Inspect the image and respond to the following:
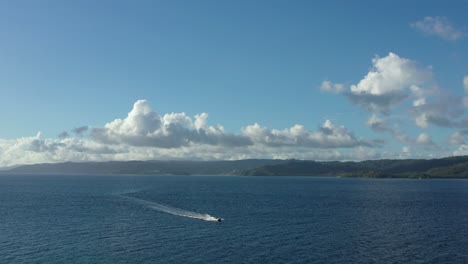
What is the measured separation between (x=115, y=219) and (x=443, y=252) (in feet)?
300

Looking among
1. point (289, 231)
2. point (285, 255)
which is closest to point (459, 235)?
point (289, 231)

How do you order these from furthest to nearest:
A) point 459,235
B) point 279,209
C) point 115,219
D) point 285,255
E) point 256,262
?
point 279,209 → point 115,219 → point 459,235 → point 285,255 → point 256,262

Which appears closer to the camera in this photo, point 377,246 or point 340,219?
point 377,246

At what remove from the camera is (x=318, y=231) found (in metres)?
117

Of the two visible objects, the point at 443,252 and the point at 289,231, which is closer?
the point at 443,252

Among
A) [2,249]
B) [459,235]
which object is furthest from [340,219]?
[2,249]

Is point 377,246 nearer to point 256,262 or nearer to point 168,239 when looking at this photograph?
point 256,262

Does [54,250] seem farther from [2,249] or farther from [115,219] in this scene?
[115,219]

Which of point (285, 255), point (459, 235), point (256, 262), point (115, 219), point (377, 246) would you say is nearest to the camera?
point (256, 262)

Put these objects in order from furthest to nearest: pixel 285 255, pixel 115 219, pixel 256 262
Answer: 1. pixel 115 219
2. pixel 285 255
3. pixel 256 262

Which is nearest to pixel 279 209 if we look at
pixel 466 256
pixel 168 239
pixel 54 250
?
pixel 168 239

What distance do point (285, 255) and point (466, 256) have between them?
37.3 m

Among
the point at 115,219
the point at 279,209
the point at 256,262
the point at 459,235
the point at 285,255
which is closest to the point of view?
the point at 256,262

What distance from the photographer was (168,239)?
4058 inches
